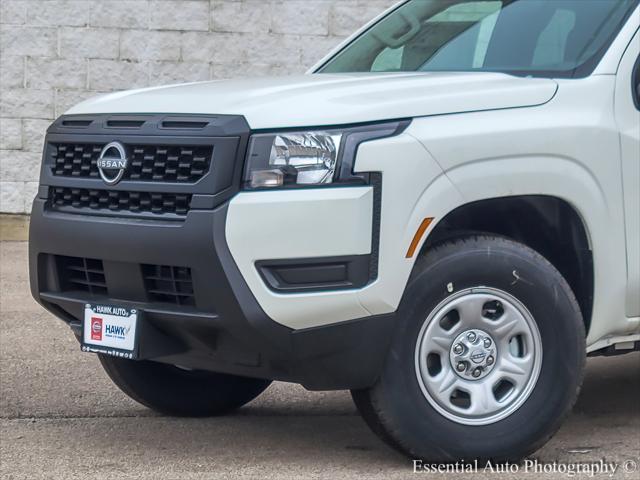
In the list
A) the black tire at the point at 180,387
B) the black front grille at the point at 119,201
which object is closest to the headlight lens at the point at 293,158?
the black front grille at the point at 119,201

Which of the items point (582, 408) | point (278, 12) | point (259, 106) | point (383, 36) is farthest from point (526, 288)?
point (278, 12)

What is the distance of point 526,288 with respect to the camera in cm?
457

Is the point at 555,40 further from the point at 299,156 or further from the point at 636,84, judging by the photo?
the point at 299,156

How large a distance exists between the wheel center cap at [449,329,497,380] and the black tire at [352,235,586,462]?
6.9 inches

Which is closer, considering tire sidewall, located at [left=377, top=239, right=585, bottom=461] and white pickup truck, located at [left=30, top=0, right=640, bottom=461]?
white pickup truck, located at [left=30, top=0, right=640, bottom=461]

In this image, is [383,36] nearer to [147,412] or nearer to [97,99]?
[97,99]

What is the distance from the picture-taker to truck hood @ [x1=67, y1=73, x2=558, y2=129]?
14.2 ft

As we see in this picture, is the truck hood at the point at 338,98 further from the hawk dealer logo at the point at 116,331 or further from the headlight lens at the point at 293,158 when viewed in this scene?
the hawk dealer logo at the point at 116,331

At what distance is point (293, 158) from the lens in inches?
169

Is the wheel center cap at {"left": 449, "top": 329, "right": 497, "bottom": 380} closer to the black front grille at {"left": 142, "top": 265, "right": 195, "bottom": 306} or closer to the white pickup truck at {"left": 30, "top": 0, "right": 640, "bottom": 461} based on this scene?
the white pickup truck at {"left": 30, "top": 0, "right": 640, "bottom": 461}

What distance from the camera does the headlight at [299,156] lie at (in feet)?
14.0

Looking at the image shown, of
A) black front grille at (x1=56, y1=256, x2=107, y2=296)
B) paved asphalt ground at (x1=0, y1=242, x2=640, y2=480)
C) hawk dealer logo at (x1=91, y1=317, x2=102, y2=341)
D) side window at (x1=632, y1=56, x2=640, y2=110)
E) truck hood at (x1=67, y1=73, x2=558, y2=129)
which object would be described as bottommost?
paved asphalt ground at (x1=0, y1=242, x2=640, y2=480)

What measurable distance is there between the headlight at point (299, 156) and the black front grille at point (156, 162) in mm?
173

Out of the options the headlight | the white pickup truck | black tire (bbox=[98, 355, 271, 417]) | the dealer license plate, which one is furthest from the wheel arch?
black tire (bbox=[98, 355, 271, 417])
